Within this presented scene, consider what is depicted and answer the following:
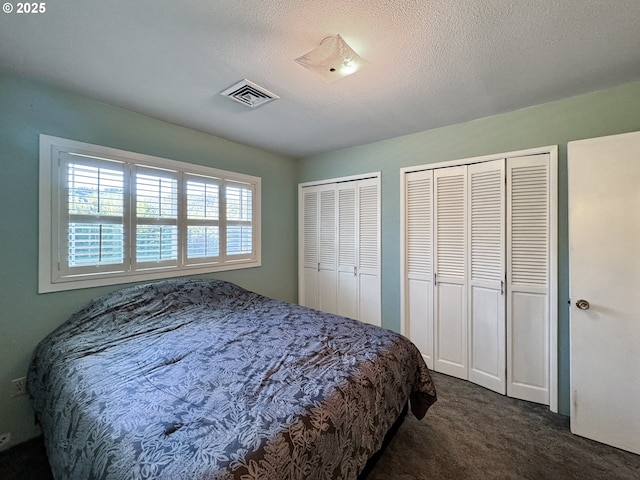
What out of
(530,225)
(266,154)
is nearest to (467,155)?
(530,225)

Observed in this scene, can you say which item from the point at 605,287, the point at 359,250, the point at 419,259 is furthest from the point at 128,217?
the point at 605,287

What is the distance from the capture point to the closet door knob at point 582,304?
1843mm

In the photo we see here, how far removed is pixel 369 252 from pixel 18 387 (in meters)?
3.12

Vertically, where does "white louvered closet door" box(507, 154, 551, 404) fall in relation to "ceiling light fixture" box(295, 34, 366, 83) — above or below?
below

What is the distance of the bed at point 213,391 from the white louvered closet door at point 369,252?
3.59 feet

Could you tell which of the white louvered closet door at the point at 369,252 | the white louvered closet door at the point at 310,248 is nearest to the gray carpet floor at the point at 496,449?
the white louvered closet door at the point at 369,252

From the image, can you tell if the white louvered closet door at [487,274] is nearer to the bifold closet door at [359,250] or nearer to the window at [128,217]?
the bifold closet door at [359,250]

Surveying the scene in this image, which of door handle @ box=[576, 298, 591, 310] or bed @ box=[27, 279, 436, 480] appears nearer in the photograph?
bed @ box=[27, 279, 436, 480]

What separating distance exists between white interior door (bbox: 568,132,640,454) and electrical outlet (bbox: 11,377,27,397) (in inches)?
150

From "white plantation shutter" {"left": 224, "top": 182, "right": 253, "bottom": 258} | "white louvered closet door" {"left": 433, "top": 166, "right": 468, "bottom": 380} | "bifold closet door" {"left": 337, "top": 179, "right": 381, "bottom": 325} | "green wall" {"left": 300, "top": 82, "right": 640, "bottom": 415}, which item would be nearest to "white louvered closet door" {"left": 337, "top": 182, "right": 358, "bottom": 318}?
"bifold closet door" {"left": 337, "top": 179, "right": 381, "bottom": 325}

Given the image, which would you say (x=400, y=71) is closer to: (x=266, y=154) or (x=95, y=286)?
(x=266, y=154)

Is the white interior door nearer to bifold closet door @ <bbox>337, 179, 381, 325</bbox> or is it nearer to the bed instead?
the bed

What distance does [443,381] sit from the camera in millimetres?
2607

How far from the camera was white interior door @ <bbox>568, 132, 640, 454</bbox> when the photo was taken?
172 cm
